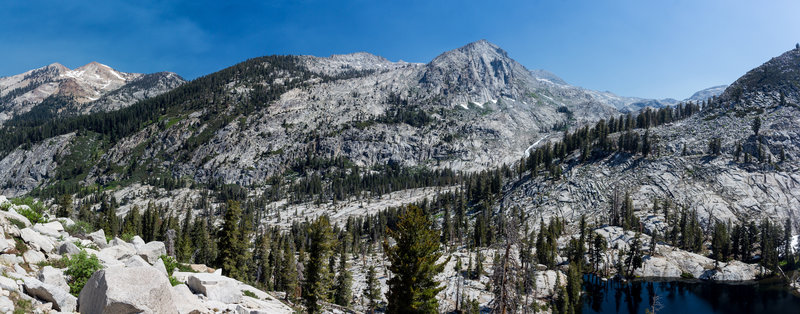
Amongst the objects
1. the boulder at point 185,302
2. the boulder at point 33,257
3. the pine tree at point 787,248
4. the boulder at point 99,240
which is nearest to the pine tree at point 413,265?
the boulder at point 185,302

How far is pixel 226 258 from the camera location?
45812 mm

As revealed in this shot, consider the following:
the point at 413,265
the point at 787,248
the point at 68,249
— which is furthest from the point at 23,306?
the point at 787,248

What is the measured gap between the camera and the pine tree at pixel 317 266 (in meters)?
36.3

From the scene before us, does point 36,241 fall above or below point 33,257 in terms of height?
above

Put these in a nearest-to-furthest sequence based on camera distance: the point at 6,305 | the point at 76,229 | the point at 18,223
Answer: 1. the point at 6,305
2. the point at 18,223
3. the point at 76,229

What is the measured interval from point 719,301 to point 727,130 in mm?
132665

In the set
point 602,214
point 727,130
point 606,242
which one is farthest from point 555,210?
point 727,130

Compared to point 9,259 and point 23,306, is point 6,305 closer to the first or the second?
point 23,306

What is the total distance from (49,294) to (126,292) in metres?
2.71

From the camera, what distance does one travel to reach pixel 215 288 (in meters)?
20.7

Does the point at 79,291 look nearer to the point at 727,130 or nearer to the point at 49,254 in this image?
the point at 49,254

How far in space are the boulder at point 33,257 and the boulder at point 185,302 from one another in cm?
675

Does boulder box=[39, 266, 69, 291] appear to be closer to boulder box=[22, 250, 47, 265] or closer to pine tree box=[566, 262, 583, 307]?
boulder box=[22, 250, 47, 265]

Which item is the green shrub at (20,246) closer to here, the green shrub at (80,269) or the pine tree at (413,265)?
the green shrub at (80,269)
